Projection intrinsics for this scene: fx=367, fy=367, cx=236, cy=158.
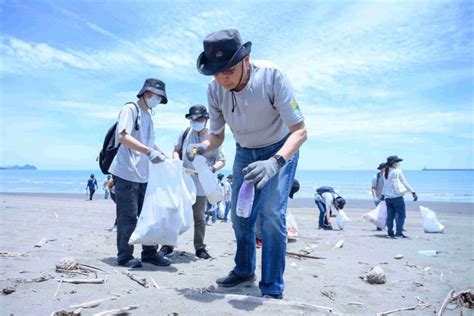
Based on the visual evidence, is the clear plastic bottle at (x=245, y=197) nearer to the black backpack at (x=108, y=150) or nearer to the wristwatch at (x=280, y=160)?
the wristwatch at (x=280, y=160)

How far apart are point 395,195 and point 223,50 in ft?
22.1

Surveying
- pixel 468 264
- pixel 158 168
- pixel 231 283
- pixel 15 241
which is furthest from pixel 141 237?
pixel 468 264

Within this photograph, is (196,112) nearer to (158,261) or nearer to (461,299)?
(158,261)

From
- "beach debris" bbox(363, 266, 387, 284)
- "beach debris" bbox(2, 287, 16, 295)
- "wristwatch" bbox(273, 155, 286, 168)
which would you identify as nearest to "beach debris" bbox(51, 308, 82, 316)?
"beach debris" bbox(2, 287, 16, 295)

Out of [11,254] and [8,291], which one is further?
[11,254]

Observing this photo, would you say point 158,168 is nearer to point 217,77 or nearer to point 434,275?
point 217,77

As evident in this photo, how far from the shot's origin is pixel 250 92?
8.46 feet

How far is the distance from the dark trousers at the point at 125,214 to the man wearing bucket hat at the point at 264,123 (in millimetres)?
1403

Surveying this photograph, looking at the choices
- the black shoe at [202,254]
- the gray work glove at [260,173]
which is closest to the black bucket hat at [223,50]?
the gray work glove at [260,173]

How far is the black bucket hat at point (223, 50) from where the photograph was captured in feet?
7.91

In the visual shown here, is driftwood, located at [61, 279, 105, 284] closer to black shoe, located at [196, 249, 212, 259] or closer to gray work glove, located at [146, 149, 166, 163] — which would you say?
gray work glove, located at [146, 149, 166, 163]

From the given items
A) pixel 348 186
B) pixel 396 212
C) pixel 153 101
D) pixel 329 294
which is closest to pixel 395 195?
pixel 396 212

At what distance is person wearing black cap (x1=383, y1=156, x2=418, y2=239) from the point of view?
7773 millimetres

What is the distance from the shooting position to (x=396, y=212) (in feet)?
26.7
